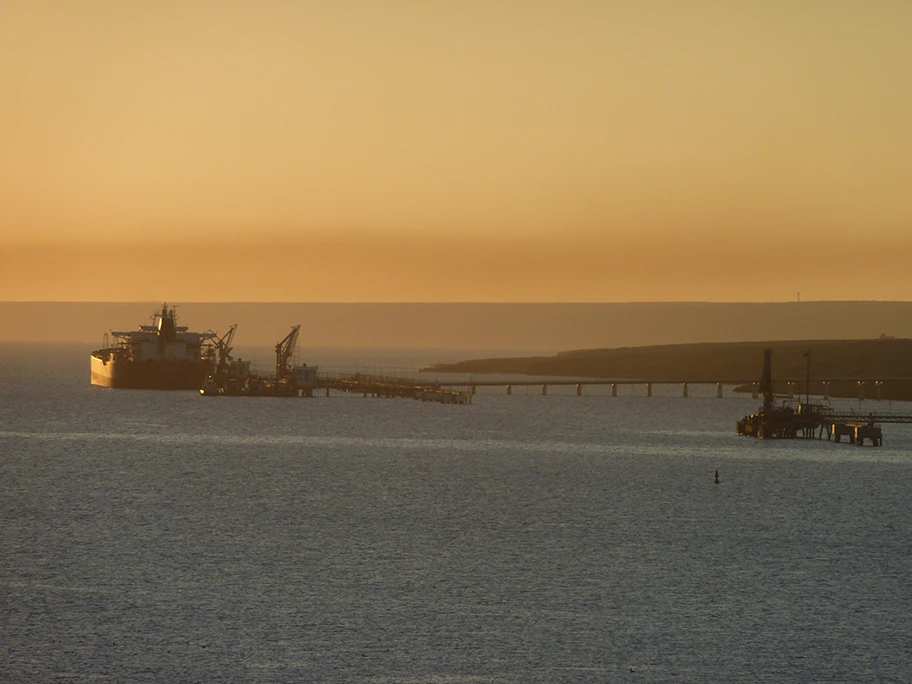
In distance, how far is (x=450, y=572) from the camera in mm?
65125

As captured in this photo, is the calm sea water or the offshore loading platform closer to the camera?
the calm sea water

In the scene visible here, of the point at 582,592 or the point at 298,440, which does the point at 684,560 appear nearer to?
the point at 582,592

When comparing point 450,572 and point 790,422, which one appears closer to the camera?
point 450,572

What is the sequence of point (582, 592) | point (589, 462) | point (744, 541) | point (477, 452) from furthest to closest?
point (477, 452) < point (589, 462) < point (744, 541) < point (582, 592)

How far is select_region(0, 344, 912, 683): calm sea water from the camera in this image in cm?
4859

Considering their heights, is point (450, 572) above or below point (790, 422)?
below

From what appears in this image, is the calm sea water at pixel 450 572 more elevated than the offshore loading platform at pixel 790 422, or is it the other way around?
the offshore loading platform at pixel 790 422

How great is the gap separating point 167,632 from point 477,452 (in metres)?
93.2

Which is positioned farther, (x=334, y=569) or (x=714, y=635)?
(x=334, y=569)

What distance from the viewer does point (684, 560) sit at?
70.5 m

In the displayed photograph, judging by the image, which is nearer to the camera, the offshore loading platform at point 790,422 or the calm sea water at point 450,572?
the calm sea water at point 450,572

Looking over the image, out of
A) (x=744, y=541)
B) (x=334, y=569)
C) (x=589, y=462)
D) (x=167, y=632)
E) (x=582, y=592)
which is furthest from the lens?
(x=589, y=462)

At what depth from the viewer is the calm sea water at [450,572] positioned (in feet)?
159

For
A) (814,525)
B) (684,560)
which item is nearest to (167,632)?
(684,560)
